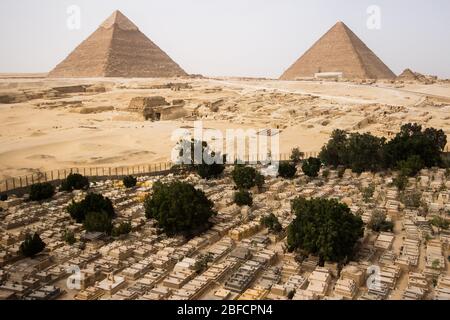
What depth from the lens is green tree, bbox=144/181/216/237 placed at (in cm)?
1524

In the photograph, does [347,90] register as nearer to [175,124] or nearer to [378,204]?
[175,124]

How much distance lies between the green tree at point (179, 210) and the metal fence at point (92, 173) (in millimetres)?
8554

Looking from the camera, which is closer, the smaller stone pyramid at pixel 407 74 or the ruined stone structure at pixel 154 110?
the ruined stone structure at pixel 154 110

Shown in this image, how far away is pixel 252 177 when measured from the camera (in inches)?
832

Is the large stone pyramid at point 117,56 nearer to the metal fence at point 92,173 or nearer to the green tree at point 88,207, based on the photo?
the metal fence at point 92,173

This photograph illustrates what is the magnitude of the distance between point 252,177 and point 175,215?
6644 millimetres

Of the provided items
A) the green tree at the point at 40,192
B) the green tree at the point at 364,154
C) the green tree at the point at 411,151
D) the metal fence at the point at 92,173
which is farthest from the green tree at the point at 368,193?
the green tree at the point at 40,192

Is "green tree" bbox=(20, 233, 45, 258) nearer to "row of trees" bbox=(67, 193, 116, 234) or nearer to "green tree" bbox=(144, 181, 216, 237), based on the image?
"row of trees" bbox=(67, 193, 116, 234)

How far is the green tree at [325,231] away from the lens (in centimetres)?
1293

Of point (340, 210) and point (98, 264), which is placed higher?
point (340, 210)

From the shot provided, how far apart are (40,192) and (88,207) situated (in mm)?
4211

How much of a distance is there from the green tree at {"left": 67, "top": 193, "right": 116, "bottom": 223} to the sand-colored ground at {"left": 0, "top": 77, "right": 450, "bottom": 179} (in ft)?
33.6
